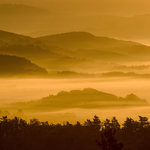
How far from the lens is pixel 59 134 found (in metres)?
107

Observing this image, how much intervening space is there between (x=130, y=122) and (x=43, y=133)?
771 inches

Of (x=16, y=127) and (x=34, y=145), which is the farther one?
(x=16, y=127)

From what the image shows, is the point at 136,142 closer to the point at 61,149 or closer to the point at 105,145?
the point at 61,149

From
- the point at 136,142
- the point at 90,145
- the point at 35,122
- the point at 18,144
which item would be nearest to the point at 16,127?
the point at 35,122

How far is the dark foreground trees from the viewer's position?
334 ft

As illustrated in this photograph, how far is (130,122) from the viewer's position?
11256 cm

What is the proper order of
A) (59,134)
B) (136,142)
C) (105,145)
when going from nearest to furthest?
(105,145) → (136,142) → (59,134)

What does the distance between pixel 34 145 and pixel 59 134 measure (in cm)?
623

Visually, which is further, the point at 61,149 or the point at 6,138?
the point at 6,138

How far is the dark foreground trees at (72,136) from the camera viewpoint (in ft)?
334

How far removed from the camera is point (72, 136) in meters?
106

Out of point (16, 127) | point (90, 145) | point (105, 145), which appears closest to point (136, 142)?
point (90, 145)

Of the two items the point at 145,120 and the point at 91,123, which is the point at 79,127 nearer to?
the point at 91,123

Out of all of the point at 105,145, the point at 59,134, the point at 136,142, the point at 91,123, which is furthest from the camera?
the point at 91,123
